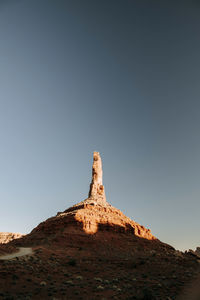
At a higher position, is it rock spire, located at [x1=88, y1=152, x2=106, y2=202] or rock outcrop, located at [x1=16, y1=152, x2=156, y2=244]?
rock spire, located at [x1=88, y1=152, x2=106, y2=202]

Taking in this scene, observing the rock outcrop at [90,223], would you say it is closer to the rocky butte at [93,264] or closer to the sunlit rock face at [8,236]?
the rocky butte at [93,264]

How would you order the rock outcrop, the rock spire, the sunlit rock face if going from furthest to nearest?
the sunlit rock face → the rock spire → the rock outcrop

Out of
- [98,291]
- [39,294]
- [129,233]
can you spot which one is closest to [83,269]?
[98,291]

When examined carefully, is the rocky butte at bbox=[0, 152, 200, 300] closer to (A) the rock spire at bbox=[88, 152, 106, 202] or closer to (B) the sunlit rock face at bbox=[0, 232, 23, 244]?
(A) the rock spire at bbox=[88, 152, 106, 202]

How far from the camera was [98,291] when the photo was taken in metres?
18.4

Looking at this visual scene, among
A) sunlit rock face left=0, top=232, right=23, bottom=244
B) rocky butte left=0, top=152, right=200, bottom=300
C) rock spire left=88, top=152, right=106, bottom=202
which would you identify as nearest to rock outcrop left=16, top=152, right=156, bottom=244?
rocky butte left=0, top=152, right=200, bottom=300

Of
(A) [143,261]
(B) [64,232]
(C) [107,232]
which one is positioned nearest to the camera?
(A) [143,261]

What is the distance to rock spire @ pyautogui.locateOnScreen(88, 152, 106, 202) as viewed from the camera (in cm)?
6518

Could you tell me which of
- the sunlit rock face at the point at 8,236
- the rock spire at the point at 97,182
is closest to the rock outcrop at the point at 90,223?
the rock spire at the point at 97,182

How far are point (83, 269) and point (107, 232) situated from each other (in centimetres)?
2072

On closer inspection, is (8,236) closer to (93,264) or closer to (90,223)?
(90,223)

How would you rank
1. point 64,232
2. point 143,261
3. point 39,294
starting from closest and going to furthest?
point 39,294, point 143,261, point 64,232

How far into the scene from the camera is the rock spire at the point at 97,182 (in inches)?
2566

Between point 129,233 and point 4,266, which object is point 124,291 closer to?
point 4,266
